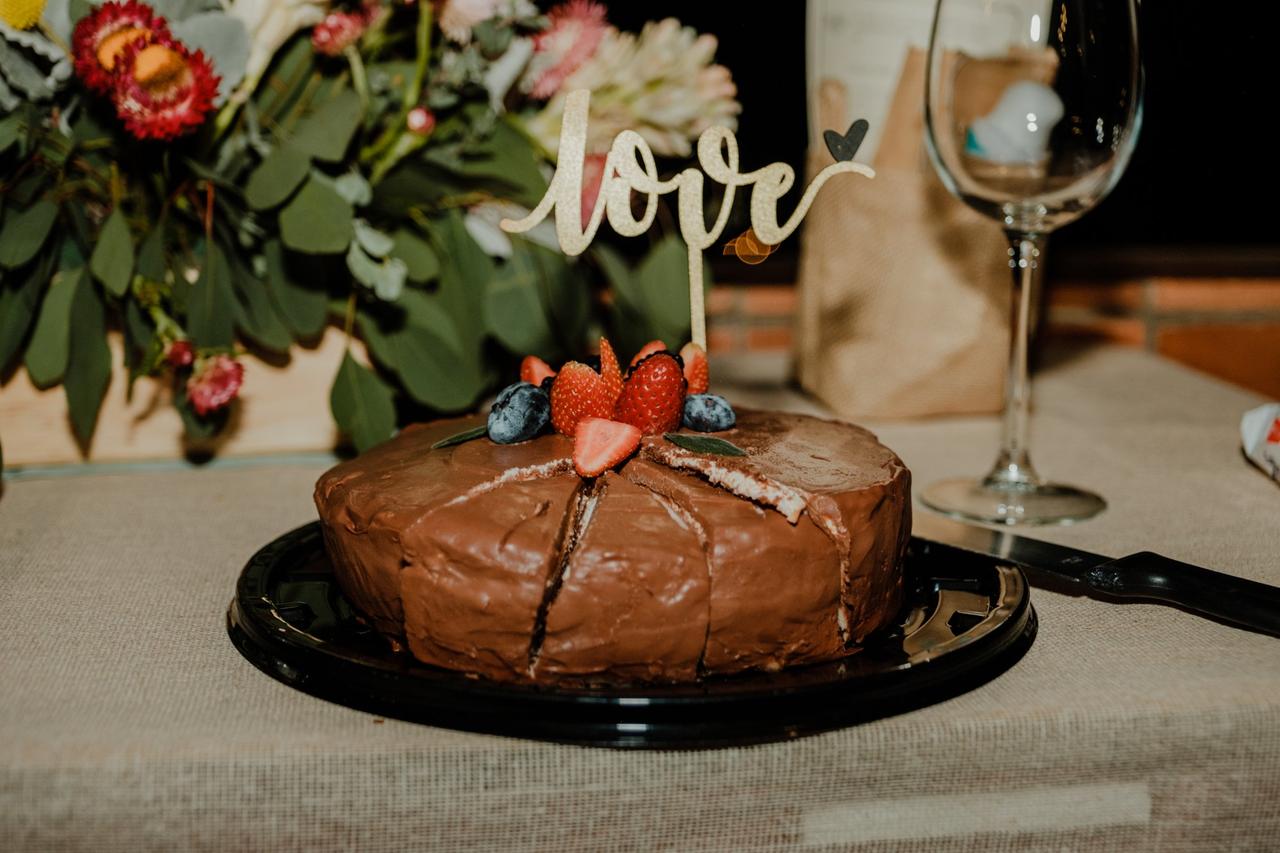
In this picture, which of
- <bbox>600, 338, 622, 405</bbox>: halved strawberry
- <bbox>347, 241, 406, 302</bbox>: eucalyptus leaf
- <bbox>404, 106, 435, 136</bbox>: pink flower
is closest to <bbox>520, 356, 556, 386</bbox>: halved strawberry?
<bbox>600, 338, 622, 405</bbox>: halved strawberry

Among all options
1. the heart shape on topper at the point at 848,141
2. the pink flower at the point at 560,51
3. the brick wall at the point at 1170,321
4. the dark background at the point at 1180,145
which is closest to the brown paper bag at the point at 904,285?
the dark background at the point at 1180,145

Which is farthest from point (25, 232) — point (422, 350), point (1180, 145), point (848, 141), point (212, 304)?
point (1180, 145)

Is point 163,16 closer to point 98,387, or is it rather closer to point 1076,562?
point 98,387

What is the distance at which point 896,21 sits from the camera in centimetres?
149

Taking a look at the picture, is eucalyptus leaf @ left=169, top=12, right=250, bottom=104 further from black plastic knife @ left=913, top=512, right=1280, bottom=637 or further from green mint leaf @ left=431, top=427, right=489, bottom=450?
black plastic knife @ left=913, top=512, right=1280, bottom=637

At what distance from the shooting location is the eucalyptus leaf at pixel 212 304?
1252mm

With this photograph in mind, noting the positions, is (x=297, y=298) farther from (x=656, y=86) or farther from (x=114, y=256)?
(x=656, y=86)

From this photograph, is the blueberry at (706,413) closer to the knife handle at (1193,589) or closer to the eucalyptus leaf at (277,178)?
the knife handle at (1193,589)

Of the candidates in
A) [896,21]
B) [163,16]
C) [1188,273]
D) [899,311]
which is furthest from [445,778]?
A: [1188,273]

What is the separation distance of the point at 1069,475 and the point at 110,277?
1.13 metres

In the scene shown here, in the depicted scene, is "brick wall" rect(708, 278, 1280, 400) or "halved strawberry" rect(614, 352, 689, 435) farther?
"brick wall" rect(708, 278, 1280, 400)

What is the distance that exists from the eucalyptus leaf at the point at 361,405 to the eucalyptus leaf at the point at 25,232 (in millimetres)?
344

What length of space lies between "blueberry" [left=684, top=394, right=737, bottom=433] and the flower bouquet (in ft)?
1.32

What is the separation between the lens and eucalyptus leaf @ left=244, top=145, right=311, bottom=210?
1197 mm
